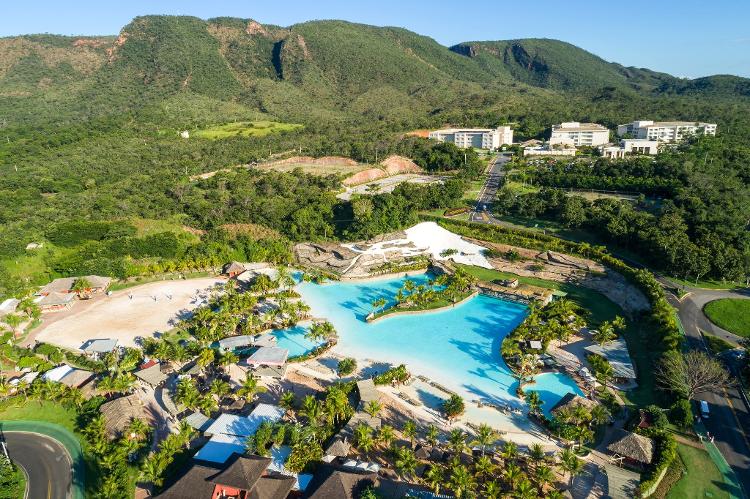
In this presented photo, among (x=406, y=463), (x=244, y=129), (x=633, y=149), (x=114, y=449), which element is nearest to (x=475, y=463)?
(x=406, y=463)

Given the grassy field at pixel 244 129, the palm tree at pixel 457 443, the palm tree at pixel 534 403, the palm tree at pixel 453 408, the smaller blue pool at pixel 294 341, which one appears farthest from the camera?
the grassy field at pixel 244 129

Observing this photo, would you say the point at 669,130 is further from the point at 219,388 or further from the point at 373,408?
the point at 219,388

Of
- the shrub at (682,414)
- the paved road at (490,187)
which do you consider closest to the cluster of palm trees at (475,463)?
the shrub at (682,414)

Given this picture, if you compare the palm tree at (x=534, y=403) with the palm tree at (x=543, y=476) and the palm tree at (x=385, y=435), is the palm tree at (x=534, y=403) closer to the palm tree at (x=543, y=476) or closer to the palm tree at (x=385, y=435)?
the palm tree at (x=543, y=476)

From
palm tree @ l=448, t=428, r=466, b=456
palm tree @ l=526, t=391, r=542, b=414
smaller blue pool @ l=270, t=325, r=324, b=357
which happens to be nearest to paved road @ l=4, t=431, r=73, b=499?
smaller blue pool @ l=270, t=325, r=324, b=357

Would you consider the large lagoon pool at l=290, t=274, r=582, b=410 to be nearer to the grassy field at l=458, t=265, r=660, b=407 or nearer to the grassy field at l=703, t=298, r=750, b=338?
the grassy field at l=458, t=265, r=660, b=407

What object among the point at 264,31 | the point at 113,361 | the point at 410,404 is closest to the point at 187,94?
the point at 264,31

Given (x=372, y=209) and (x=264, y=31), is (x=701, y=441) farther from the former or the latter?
(x=264, y=31)
